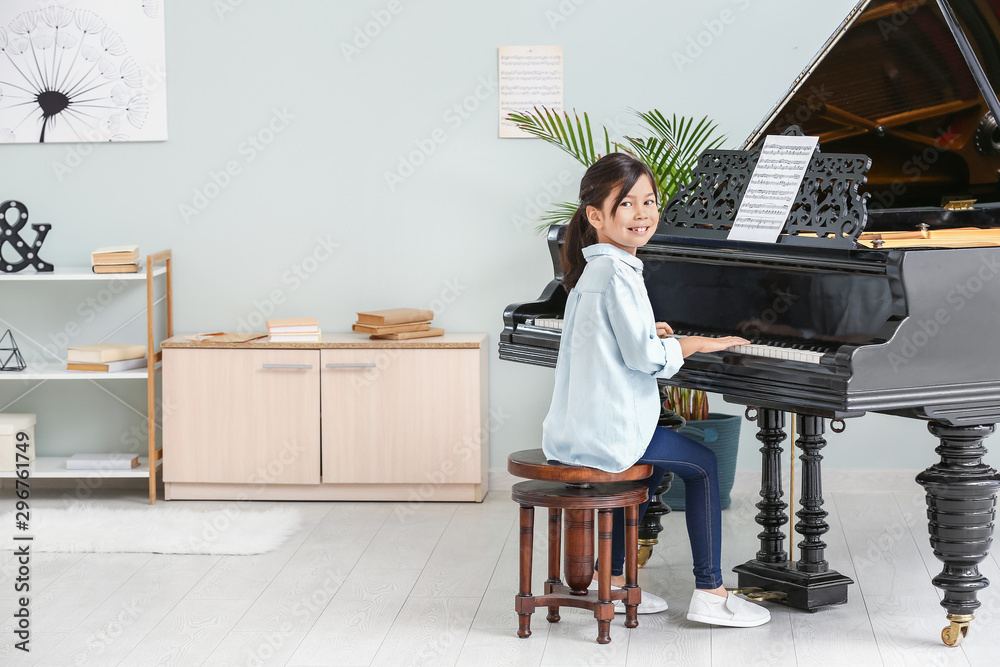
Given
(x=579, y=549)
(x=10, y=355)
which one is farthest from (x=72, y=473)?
(x=579, y=549)

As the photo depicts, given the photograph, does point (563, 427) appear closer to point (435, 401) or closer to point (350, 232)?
point (435, 401)

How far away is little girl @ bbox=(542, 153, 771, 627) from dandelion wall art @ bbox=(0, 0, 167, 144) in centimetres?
249

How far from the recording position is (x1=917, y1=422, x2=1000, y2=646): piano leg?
2.57 m

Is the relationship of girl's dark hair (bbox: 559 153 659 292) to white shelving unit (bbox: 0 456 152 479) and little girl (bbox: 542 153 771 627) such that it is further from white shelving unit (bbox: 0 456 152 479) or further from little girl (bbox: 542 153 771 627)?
white shelving unit (bbox: 0 456 152 479)

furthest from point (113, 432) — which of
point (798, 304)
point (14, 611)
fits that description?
point (798, 304)

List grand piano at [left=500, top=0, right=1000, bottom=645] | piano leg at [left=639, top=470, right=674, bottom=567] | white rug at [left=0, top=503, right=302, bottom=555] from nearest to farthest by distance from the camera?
grand piano at [left=500, top=0, right=1000, bottom=645], piano leg at [left=639, top=470, right=674, bottom=567], white rug at [left=0, top=503, right=302, bottom=555]

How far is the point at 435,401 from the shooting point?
4273 mm

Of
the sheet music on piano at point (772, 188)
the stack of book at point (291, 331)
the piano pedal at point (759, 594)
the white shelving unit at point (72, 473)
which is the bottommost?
the piano pedal at point (759, 594)

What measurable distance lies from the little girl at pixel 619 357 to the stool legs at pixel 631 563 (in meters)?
0.13

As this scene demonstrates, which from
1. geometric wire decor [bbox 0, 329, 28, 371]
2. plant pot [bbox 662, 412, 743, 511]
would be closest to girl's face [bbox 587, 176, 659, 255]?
plant pot [bbox 662, 412, 743, 511]

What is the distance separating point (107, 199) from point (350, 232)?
104 centimetres

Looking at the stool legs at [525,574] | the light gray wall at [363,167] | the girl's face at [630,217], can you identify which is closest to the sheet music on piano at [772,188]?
the girl's face at [630,217]

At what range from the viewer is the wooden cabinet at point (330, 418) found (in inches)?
168

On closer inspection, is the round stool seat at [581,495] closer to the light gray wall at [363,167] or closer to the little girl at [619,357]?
the little girl at [619,357]
